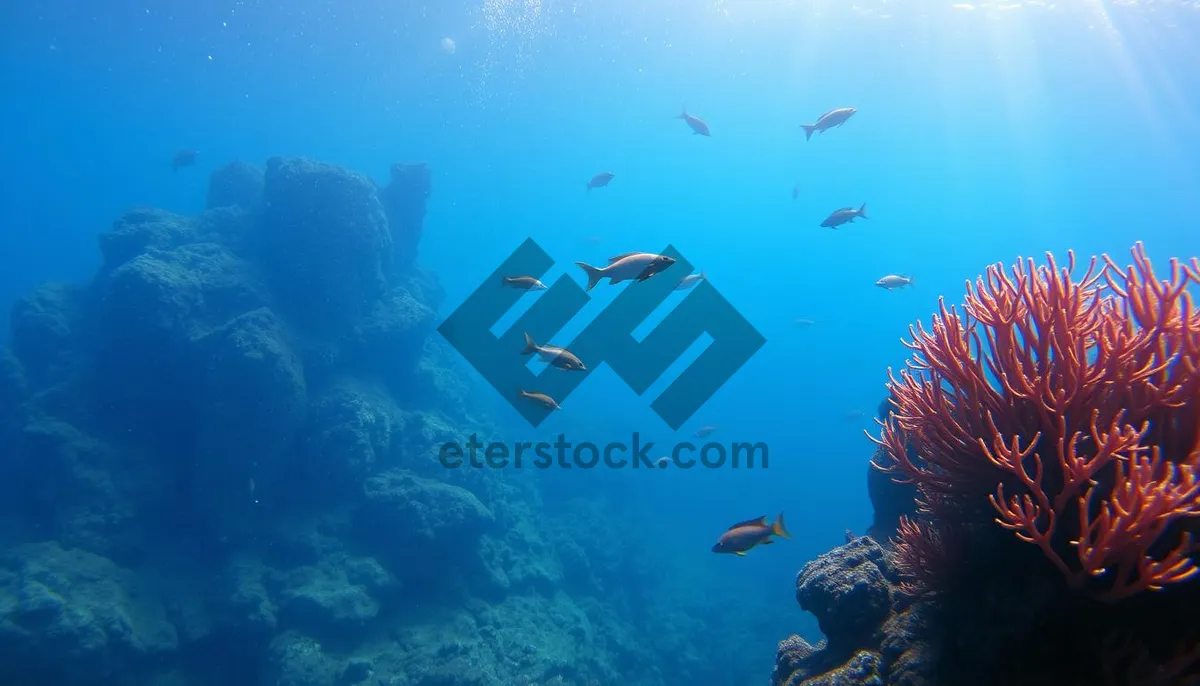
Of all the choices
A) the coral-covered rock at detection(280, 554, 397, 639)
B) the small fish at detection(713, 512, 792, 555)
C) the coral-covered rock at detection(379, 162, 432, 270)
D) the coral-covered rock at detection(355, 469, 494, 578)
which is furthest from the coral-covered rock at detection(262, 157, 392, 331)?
the small fish at detection(713, 512, 792, 555)

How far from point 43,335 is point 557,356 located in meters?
14.9

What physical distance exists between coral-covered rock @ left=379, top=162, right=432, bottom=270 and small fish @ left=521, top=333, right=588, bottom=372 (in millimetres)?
17479

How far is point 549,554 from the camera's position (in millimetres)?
17484

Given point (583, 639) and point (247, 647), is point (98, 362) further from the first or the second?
point (583, 639)

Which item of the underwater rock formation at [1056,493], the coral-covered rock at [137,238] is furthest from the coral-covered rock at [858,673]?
the coral-covered rock at [137,238]

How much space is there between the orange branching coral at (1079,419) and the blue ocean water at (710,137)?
3.78ft

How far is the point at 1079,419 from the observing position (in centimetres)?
273

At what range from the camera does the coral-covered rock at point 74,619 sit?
27.6 feet

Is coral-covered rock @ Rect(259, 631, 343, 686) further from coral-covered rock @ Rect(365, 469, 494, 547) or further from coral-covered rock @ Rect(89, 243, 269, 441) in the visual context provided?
coral-covered rock @ Rect(89, 243, 269, 441)

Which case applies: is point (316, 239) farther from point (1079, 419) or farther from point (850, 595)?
point (1079, 419)

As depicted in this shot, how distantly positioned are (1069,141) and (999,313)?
5756 cm

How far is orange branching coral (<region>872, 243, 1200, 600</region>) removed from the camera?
2.18 meters

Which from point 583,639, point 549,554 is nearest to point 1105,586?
point 583,639

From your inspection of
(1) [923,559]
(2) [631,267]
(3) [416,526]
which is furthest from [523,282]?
(3) [416,526]
